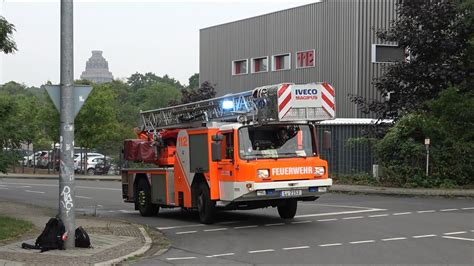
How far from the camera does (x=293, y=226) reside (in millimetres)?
14312

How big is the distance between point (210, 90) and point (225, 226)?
3231cm

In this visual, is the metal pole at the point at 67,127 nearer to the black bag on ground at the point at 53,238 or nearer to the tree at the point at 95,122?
the black bag on ground at the point at 53,238

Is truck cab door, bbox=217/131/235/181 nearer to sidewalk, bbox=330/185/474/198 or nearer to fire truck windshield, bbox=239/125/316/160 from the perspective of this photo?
fire truck windshield, bbox=239/125/316/160

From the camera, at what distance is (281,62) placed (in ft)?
153

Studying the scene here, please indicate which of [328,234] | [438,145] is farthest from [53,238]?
[438,145]

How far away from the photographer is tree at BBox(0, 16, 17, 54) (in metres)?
13.8

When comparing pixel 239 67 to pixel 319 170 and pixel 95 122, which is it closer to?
pixel 95 122

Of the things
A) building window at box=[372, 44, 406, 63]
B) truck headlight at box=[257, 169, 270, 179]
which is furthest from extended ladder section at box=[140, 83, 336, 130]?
building window at box=[372, 44, 406, 63]

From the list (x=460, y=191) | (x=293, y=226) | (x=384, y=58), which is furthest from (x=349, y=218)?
(x=384, y=58)

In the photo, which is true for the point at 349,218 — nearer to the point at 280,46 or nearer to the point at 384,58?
the point at 384,58

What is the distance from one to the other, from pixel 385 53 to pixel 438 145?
52.1 ft

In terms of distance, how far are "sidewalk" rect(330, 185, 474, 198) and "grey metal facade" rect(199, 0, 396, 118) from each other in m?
13.3

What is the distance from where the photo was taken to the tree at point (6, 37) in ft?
45.3

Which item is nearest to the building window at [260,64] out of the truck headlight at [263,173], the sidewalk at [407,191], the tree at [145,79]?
the sidewalk at [407,191]
